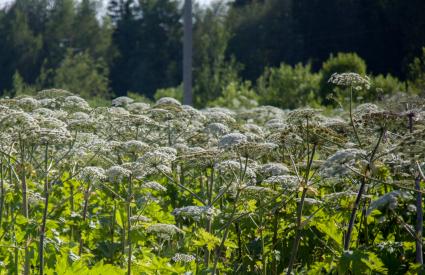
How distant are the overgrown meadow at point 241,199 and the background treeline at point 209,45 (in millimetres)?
22608

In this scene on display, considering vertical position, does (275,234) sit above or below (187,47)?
below

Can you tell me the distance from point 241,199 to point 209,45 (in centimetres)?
4685

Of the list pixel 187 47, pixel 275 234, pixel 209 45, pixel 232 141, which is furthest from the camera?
pixel 209 45

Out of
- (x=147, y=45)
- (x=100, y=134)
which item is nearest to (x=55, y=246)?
(x=100, y=134)

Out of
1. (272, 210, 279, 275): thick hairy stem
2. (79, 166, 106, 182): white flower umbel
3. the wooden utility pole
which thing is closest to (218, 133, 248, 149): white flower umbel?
(79, 166, 106, 182): white flower umbel

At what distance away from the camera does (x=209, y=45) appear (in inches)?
2076

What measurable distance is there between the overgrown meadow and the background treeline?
22608 millimetres

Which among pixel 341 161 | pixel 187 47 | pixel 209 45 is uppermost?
pixel 209 45

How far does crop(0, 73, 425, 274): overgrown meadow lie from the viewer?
5.31 metres

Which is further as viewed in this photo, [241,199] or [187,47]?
[187,47]

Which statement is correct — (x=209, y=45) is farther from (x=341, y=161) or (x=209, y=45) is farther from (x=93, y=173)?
(x=341, y=161)

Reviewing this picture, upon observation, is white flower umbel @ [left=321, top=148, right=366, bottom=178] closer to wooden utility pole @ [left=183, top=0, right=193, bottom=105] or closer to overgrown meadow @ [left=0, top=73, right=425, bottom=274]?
overgrown meadow @ [left=0, top=73, right=425, bottom=274]

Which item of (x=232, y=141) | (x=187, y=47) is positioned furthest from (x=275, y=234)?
(x=187, y=47)

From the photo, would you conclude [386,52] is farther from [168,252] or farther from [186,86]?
[168,252]
